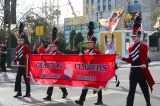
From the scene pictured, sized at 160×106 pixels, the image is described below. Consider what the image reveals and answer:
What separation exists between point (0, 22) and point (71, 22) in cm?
4686

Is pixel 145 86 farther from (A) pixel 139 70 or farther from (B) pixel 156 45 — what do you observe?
(B) pixel 156 45

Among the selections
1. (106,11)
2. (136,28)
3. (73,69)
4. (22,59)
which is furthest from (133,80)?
(106,11)

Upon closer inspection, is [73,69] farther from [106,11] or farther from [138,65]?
[106,11]

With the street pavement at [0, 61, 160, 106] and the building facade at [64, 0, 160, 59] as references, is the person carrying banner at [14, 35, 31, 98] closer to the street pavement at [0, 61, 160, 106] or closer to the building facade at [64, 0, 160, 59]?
the street pavement at [0, 61, 160, 106]

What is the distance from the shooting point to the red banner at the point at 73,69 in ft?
33.7

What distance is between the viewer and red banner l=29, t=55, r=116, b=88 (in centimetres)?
1028

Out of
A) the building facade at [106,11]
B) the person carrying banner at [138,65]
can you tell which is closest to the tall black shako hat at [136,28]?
the person carrying banner at [138,65]

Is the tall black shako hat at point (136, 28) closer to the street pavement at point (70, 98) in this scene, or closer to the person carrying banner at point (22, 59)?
the street pavement at point (70, 98)

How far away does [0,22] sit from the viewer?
104ft

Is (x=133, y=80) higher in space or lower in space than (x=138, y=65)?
lower

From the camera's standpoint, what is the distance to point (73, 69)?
427 inches

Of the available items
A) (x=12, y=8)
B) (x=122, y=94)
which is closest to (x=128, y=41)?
(x=12, y=8)

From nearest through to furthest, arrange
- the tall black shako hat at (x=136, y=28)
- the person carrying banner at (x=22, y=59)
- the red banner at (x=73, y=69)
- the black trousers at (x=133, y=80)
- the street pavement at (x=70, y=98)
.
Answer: the black trousers at (x=133, y=80)
the tall black shako hat at (x=136, y=28)
the red banner at (x=73, y=69)
the street pavement at (x=70, y=98)
the person carrying banner at (x=22, y=59)

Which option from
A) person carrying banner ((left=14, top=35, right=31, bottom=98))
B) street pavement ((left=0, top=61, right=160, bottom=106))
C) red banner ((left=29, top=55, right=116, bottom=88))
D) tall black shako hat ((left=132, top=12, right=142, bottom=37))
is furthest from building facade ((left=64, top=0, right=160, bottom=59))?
tall black shako hat ((left=132, top=12, right=142, bottom=37))
